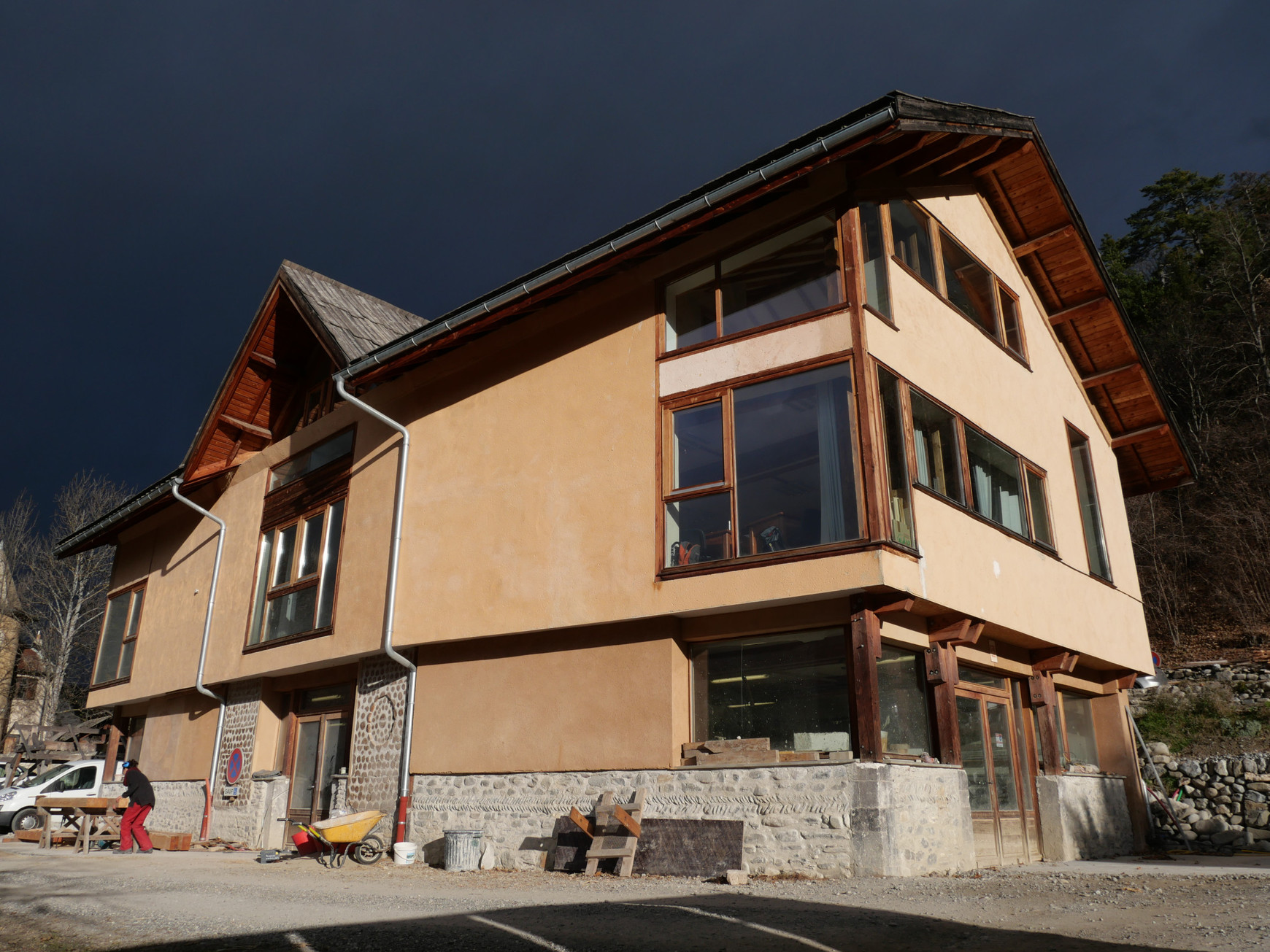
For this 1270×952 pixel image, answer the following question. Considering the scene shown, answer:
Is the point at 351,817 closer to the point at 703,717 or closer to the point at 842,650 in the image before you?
the point at 703,717

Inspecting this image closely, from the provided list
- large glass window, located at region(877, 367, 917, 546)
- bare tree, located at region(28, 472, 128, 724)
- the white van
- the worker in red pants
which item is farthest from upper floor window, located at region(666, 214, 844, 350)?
bare tree, located at region(28, 472, 128, 724)

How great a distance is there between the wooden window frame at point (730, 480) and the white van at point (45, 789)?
1507cm

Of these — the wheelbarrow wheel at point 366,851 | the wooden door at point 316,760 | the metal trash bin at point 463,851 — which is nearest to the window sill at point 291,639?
the wooden door at point 316,760

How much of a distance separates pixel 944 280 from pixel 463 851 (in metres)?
9.45

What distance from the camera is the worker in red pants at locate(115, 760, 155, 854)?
13906 mm

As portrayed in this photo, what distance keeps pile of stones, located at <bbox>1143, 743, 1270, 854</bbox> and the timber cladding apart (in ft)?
48.5

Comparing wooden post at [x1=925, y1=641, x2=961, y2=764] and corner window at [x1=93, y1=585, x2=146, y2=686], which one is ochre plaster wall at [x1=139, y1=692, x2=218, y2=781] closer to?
corner window at [x1=93, y1=585, x2=146, y2=686]

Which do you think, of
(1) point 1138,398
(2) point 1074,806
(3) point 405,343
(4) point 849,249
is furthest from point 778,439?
(1) point 1138,398

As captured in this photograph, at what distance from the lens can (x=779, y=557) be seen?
30.5ft

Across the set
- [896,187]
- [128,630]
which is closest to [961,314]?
[896,187]

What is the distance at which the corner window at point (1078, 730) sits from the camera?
14.1 meters

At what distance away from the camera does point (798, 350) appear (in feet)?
32.9

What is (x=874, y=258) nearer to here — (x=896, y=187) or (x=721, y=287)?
(x=896, y=187)

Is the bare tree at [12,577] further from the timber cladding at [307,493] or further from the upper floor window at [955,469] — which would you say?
the upper floor window at [955,469]
